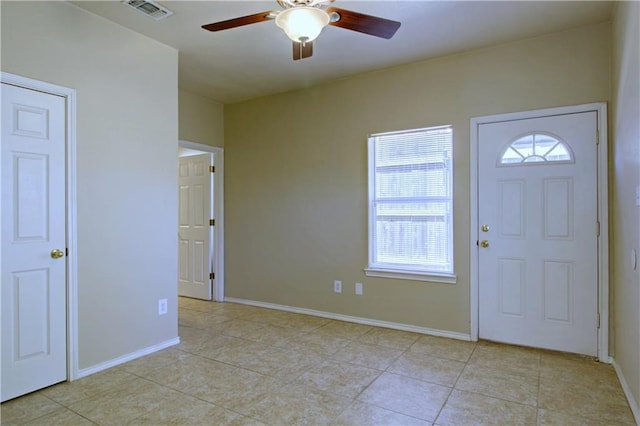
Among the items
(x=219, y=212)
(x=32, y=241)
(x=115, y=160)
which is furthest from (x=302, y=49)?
(x=219, y=212)

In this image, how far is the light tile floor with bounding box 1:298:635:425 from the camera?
2.18 meters

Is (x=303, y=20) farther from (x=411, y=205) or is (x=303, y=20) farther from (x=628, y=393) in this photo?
(x=628, y=393)

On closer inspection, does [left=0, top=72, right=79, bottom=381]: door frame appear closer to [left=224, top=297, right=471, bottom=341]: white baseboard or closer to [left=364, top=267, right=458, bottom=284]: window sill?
[left=224, top=297, right=471, bottom=341]: white baseboard

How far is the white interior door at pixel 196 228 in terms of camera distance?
507 cm

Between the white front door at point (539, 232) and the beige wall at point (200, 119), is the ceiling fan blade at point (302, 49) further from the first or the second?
the beige wall at point (200, 119)

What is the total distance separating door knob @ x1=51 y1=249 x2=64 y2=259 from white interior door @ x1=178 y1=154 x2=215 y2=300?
97.1 inches

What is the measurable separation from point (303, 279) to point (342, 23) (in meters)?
2.98

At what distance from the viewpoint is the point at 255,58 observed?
11.7 ft

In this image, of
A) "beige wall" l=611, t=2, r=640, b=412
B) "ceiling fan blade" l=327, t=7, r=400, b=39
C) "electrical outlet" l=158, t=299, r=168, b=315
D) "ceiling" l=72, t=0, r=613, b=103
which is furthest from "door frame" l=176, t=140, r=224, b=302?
"beige wall" l=611, t=2, r=640, b=412

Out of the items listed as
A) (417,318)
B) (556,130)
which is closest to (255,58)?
(556,130)

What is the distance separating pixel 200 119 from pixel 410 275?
313 cm

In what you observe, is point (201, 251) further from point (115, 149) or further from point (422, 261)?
point (422, 261)

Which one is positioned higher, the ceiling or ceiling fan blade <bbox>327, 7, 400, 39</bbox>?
the ceiling

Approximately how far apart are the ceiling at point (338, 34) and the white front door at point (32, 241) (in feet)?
2.93
